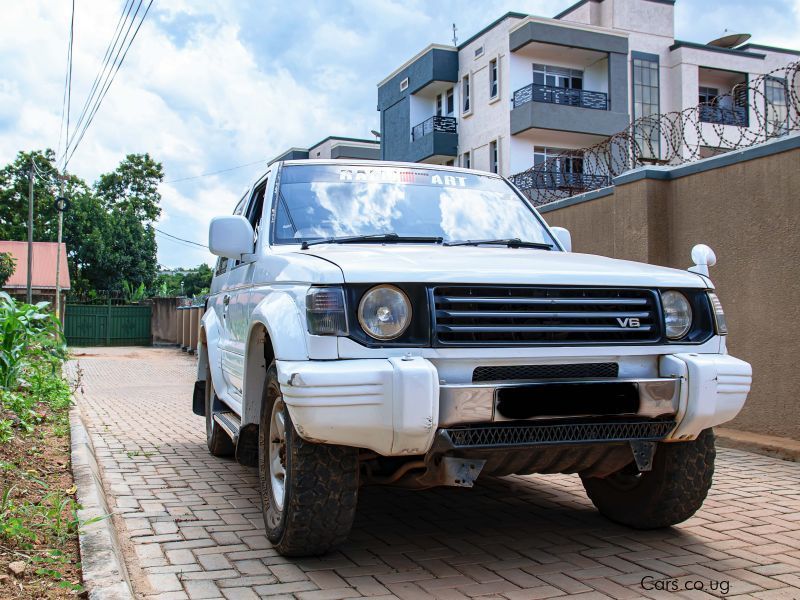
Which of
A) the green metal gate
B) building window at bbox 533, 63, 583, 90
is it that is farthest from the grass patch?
the green metal gate

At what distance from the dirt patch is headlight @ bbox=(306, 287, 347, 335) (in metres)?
1.46

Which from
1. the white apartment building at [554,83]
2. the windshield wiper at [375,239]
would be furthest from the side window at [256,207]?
the white apartment building at [554,83]

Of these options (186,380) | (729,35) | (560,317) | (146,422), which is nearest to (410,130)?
(729,35)

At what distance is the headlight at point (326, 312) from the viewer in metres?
3.54

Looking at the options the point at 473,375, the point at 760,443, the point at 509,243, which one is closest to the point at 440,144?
the point at 760,443

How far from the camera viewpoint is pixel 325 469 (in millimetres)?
3699

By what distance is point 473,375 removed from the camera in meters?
3.64

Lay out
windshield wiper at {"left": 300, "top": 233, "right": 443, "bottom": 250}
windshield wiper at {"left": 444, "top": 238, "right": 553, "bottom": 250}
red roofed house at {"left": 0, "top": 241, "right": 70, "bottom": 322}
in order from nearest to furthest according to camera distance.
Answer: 1. windshield wiper at {"left": 300, "top": 233, "right": 443, "bottom": 250}
2. windshield wiper at {"left": 444, "top": 238, "right": 553, "bottom": 250}
3. red roofed house at {"left": 0, "top": 241, "right": 70, "bottom": 322}

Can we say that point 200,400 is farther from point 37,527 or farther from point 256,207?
point 37,527

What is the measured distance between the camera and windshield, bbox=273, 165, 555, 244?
485 centimetres

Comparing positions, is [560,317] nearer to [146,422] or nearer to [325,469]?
[325,469]

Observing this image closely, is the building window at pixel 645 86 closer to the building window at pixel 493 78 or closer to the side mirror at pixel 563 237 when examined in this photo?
the building window at pixel 493 78

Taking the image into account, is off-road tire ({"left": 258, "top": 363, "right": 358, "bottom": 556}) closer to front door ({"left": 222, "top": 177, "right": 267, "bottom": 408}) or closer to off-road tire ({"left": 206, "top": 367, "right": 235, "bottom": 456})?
front door ({"left": 222, "top": 177, "right": 267, "bottom": 408})

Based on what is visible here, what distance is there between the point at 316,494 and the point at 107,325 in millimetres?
36006
